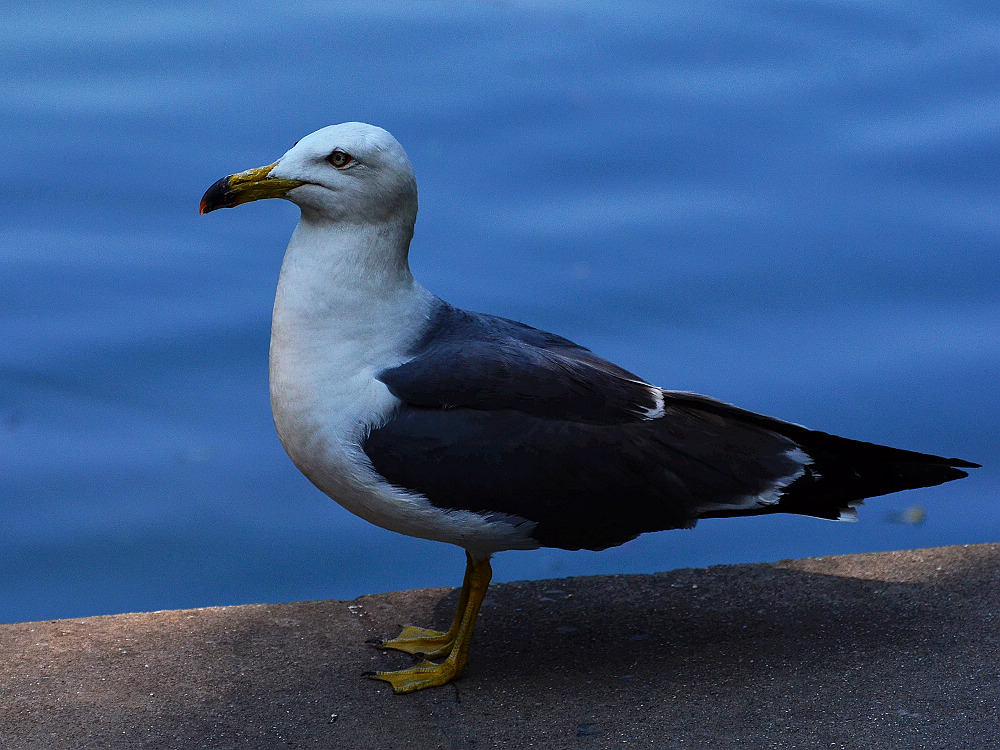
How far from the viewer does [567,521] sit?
354 cm

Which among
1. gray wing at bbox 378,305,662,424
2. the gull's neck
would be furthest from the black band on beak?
gray wing at bbox 378,305,662,424

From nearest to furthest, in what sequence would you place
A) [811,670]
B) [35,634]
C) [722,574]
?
[811,670] < [35,634] < [722,574]

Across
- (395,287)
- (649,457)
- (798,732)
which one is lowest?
(798,732)

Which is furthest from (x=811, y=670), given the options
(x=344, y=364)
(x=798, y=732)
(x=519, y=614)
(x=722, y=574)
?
(x=344, y=364)

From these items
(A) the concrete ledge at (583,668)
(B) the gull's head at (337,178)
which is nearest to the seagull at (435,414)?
(B) the gull's head at (337,178)

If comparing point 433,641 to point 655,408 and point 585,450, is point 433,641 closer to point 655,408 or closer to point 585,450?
point 585,450

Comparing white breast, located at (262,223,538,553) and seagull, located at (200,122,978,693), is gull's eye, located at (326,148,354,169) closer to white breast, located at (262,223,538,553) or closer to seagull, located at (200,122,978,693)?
seagull, located at (200,122,978,693)

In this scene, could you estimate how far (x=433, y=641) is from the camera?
12.8 ft

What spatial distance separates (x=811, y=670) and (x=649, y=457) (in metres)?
0.75

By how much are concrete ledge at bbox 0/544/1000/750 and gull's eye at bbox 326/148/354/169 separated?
1.40 m

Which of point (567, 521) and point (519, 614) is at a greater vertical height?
point (567, 521)

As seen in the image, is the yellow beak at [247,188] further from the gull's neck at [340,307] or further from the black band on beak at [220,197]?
the gull's neck at [340,307]

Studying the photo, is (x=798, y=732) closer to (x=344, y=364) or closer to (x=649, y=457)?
(x=649, y=457)

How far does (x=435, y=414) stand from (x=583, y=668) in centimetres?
87
